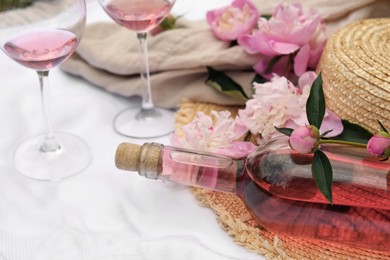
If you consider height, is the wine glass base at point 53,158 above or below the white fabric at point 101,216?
below

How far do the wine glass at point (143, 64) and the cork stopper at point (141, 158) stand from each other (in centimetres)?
18

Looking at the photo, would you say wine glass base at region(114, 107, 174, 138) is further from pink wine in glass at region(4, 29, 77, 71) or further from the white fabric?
pink wine in glass at region(4, 29, 77, 71)

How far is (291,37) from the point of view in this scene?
0.70 meters

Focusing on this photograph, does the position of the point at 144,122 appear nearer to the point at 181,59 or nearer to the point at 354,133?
the point at 181,59

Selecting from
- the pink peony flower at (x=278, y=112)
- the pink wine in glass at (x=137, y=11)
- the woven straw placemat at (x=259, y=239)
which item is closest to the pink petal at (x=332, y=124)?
the pink peony flower at (x=278, y=112)

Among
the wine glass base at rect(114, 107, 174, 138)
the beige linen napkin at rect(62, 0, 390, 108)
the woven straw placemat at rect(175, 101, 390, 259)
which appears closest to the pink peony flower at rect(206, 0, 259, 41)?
the beige linen napkin at rect(62, 0, 390, 108)

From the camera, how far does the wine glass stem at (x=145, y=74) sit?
72 cm

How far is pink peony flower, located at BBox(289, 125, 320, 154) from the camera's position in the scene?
477 mm

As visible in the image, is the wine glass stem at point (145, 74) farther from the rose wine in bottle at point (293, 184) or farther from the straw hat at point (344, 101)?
the rose wine in bottle at point (293, 184)

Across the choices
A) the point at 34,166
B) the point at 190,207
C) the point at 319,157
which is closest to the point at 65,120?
the point at 34,166

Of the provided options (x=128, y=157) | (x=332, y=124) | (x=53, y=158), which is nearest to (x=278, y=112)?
(x=332, y=124)

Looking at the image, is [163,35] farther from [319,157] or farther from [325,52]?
[319,157]

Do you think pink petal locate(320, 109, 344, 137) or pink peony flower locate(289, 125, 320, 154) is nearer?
pink peony flower locate(289, 125, 320, 154)

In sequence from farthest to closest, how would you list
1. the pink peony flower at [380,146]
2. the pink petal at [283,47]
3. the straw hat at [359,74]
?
1. the pink petal at [283,47]
2. the straw hat at [359,74]
3. the pink peony flower at [380,146]
